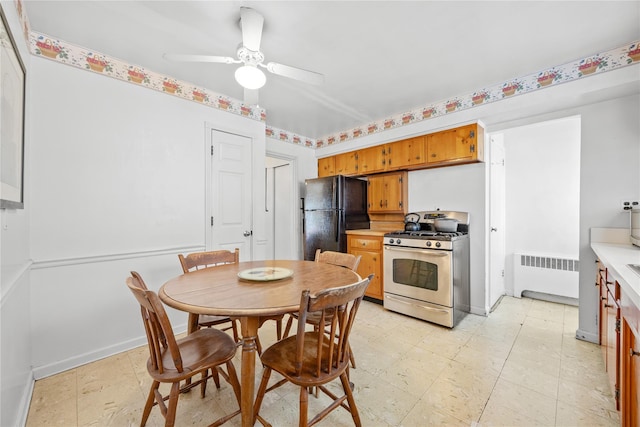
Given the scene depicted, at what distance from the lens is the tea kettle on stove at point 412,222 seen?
332 cm

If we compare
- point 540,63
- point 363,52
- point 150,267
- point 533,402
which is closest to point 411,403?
point 533,402

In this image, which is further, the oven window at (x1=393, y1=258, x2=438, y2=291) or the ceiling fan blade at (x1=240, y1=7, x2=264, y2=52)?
the oven window at (x1=393, y1=258, x2=438, y2=291)

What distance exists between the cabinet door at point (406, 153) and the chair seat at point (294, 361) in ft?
8.57

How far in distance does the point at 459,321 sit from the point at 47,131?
4008 mm

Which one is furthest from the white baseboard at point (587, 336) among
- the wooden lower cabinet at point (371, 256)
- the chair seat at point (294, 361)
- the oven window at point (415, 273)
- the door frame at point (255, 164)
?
the door frame at point (255, 164)

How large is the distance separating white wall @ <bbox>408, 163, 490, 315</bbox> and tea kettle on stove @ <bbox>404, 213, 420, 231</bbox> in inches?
8.5

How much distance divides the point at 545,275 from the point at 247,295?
395 cm

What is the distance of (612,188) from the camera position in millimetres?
2254

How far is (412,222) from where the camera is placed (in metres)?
3.39

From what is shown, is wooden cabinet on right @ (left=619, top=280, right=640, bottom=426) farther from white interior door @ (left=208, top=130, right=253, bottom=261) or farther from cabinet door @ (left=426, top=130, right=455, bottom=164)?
white interior door @ (left=208, top=130, right=253, bottom=261)

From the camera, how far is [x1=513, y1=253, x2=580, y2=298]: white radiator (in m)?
3.29

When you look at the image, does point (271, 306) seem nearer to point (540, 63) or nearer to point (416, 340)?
point (416, 340)

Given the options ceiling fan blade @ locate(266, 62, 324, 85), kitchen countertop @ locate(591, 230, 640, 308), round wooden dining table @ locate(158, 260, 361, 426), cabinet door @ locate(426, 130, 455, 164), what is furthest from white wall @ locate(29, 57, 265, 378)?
kitchen countertop @ locate(591, 230, 640, 308)

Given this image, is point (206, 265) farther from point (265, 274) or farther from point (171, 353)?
point (171, 353)
